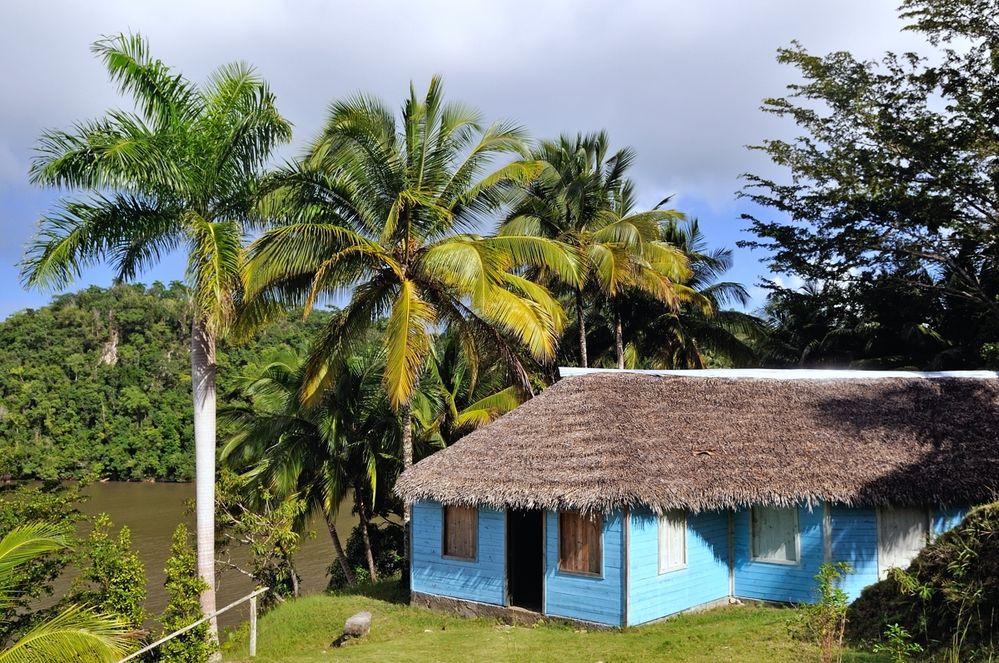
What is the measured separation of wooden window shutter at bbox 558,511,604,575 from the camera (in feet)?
37.2

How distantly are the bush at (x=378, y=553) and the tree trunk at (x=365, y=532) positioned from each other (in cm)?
16

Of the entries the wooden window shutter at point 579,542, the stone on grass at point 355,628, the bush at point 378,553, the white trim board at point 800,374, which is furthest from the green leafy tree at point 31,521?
the white trim board at point 800,374

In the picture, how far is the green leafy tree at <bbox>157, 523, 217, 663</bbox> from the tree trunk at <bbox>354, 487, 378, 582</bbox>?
7.53 meters

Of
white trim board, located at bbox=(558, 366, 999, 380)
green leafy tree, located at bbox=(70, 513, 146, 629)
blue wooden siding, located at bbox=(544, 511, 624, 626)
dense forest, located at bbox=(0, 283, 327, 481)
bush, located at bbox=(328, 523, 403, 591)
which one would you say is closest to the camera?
green leafy tree, located at bbox=(70, 513, 146, 629)

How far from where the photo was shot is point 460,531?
1301 centimetres

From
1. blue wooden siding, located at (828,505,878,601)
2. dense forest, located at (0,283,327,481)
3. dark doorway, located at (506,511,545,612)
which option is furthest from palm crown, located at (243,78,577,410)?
dense forest, located at (0,283,327,481)

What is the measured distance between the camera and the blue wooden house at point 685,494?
11.3m

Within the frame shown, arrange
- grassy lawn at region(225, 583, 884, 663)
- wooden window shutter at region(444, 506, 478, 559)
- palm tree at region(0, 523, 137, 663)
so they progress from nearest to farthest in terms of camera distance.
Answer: palm tree at region(0, 523, 137, 663) < grassy lawn at region(225, 583, 884, 663) < wooden window shutter at region(444, 506, 478, 559)

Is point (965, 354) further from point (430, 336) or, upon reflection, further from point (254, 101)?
point (254, 101)

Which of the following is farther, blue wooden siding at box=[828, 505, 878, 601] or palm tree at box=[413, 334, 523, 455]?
palm tree at box=[413, 334, 523, 455]

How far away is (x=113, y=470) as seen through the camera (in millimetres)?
48969

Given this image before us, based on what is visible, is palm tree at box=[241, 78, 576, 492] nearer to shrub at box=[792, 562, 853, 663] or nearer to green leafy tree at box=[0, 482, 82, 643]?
green leafy tree at box=[0, 482, 82, 643]

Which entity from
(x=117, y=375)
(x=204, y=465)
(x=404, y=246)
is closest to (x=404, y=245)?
(x=404, y=246)

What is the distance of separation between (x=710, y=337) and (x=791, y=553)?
41.1 ft
